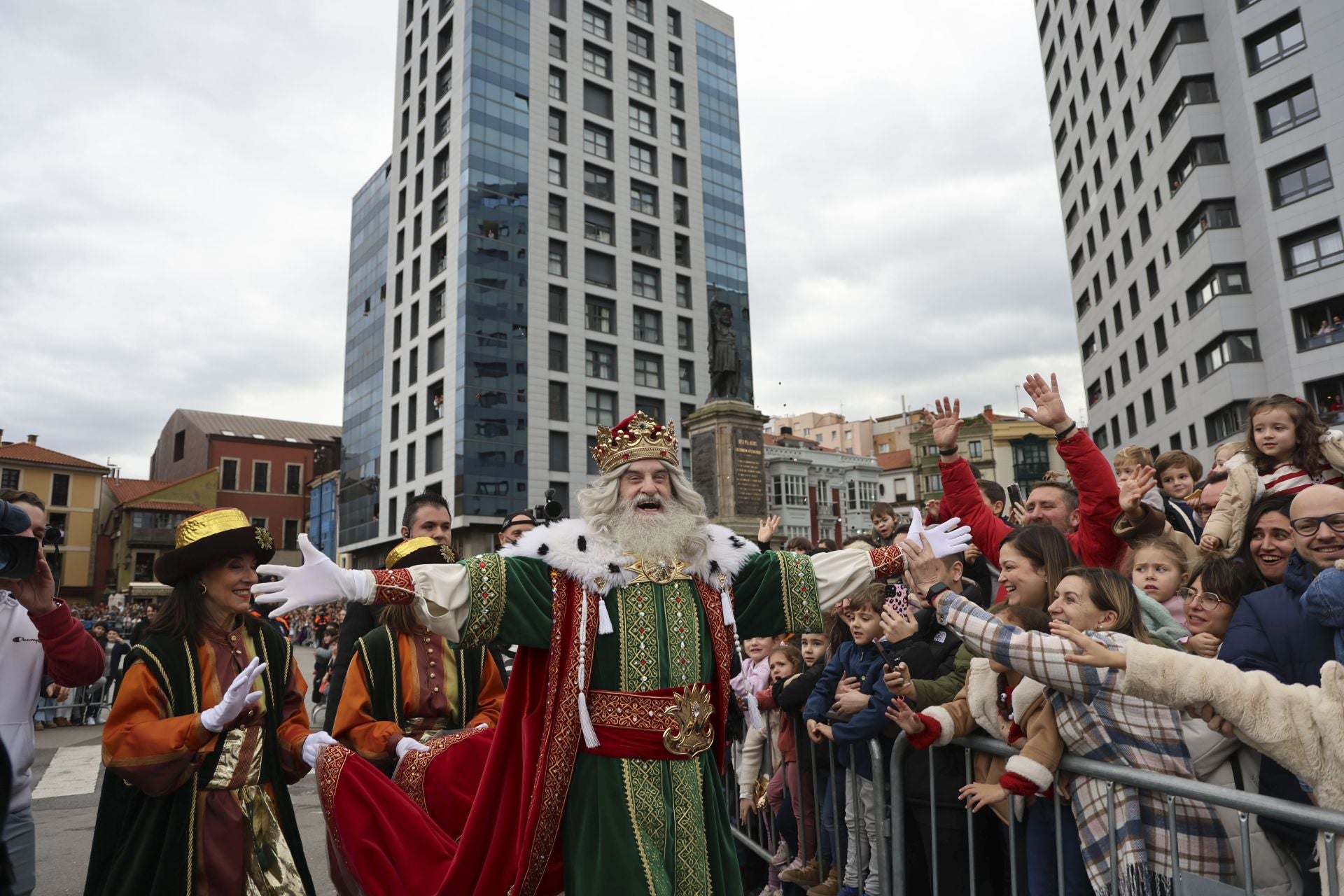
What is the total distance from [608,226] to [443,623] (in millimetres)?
40398

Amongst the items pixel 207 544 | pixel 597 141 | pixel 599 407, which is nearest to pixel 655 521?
pixel 207 544

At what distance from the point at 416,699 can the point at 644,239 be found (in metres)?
40.2

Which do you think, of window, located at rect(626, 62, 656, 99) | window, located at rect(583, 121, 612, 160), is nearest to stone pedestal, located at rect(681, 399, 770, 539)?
window, located at rect(583, 121, 612, 160)

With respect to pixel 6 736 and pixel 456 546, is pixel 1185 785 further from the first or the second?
pixel 456 546

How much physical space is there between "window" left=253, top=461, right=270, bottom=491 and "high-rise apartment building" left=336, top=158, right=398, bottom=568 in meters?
12.6

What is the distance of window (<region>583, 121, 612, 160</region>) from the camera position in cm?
4219

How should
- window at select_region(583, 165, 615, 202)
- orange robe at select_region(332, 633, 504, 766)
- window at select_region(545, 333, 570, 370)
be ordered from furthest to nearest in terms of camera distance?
window at select_region(583, 165, 615, 202) < window at select_region(545, 333, 570, 370) < orange robe at select_region(332, 633, 504, 766)

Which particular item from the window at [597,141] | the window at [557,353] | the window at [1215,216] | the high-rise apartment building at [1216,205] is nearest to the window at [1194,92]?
the high-rise apartment building at [1216,205]

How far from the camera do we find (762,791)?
5914 millimetres

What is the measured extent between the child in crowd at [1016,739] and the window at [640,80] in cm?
4479

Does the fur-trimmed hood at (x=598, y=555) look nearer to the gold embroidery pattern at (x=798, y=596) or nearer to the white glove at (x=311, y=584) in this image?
the gold embroidery pattern at (x=798, y=596)

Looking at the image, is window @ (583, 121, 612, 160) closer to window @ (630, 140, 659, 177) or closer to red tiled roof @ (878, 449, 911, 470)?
window @ (630, 140, 659, 177)

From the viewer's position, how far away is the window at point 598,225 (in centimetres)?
4150

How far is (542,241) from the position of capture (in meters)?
39.6
